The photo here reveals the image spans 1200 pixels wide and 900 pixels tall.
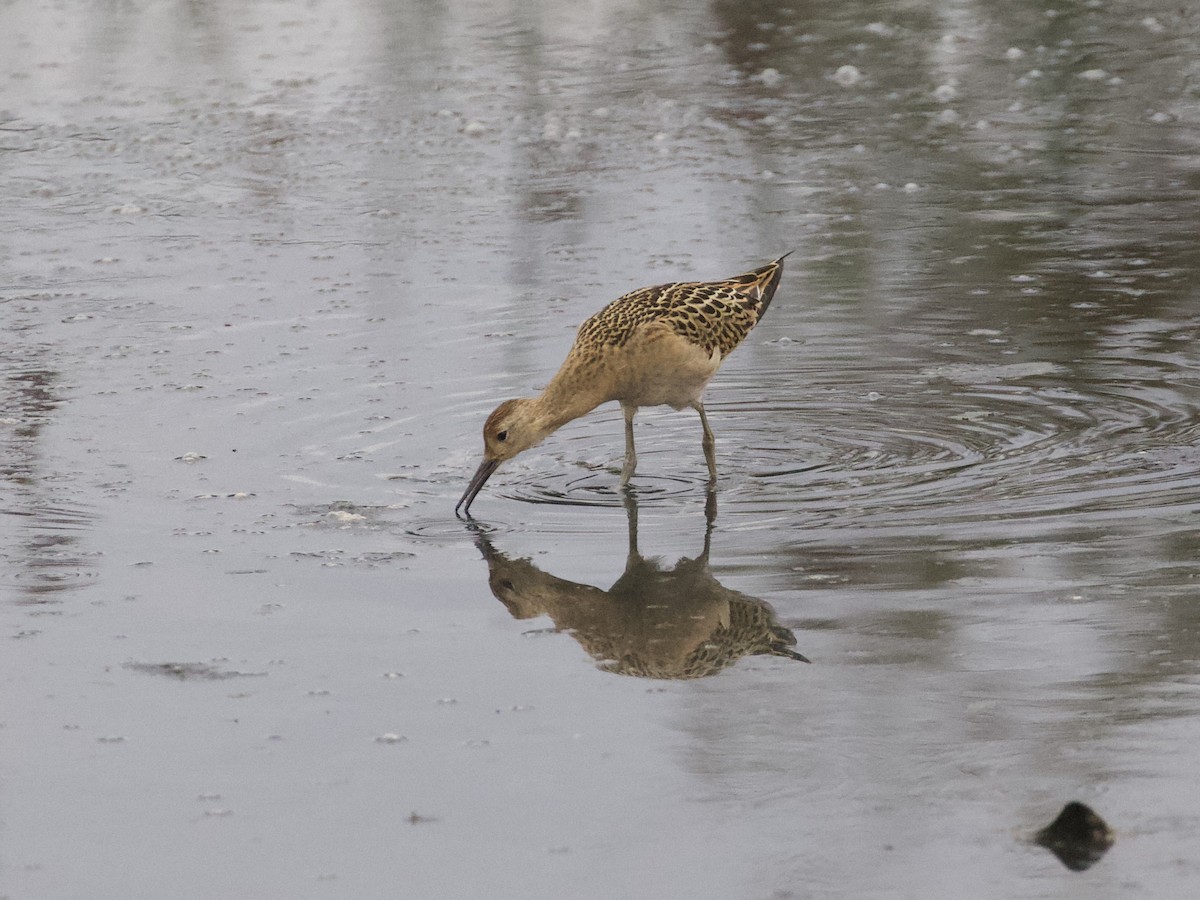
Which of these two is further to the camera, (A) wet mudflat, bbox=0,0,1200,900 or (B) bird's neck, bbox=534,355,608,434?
(B) bird's neck, bbox=534,355,608,434

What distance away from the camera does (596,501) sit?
7.90 metres

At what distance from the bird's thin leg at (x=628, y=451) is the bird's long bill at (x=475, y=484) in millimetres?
594

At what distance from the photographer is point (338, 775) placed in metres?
5.27

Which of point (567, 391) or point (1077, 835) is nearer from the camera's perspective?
point (1077, 835)

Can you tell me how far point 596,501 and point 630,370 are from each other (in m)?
0.71

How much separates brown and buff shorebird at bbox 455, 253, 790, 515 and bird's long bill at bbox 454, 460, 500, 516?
7cm

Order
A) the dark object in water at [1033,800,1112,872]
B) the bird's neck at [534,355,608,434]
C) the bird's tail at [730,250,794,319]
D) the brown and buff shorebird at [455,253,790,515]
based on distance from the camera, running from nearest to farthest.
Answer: the dark object in water at [1033,800,1112,872]
the brown and buff shorebird at [455,253,790,515]
the bird's neck at [534,355,608,434]
the bird's tail at [730,250,794,319]

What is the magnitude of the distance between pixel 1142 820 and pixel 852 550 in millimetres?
2307

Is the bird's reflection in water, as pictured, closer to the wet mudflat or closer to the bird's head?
the wet mudflat

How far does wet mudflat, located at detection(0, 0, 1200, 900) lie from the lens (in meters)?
4.98

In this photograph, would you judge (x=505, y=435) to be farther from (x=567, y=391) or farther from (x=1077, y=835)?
(x=1077, y=835)

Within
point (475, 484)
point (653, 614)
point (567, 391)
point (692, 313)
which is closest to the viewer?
point (653, 614)

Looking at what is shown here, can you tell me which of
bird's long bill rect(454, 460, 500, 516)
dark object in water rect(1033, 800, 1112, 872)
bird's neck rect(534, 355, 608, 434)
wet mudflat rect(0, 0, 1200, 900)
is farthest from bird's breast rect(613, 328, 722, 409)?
dark object in water rect(1033, 800, 1112, 872)

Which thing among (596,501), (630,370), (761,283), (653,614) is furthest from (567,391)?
(653,614)
